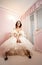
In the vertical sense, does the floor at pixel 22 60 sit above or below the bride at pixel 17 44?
below

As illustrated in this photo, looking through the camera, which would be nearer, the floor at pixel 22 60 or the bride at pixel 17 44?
the floor at pixel 22 60

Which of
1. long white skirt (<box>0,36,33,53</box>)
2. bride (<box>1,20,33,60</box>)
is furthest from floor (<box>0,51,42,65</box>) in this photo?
long white skirt (<box>0,36,33,53</box>)

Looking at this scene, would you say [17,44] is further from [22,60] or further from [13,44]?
[22,60]

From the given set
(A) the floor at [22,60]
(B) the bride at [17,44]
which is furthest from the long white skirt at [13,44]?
(A) the floor at [22,60]

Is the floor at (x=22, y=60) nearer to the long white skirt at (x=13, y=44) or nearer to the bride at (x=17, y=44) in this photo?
the bride at (x=17, y=44)

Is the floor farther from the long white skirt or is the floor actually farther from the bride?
the long white skirt

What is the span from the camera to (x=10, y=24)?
244 cm

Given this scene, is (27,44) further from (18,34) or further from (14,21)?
(14,21)

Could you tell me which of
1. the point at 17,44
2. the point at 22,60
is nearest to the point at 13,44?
the point at 17,44

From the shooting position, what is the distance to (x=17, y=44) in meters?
2.31

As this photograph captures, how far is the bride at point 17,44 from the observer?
7.39ft

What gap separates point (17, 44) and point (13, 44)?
0.07 meters

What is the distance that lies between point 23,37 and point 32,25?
275 mm

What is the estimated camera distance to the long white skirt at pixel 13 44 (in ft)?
7.45
